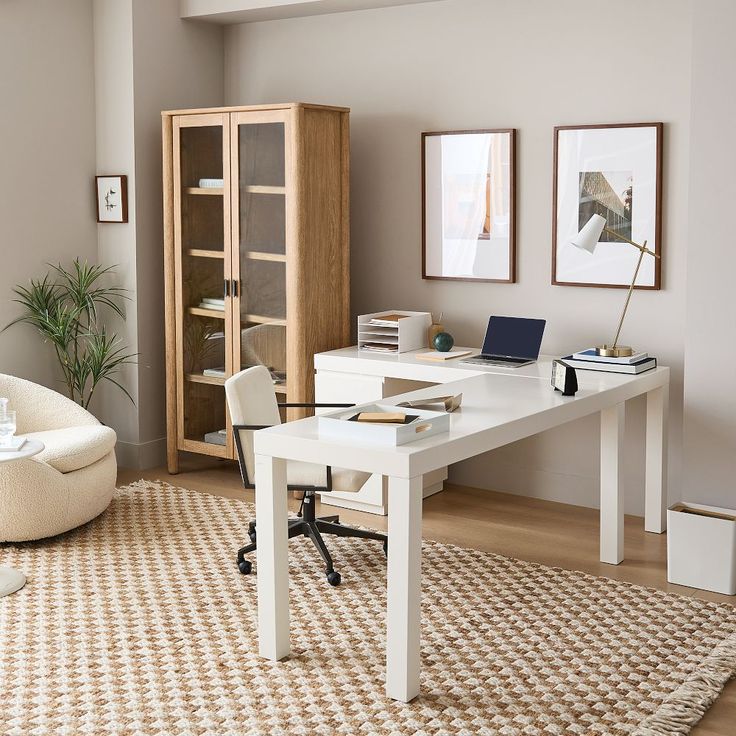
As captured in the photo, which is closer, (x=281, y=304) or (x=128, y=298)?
(x=281, y=304)

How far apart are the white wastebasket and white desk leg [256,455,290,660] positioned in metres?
1.57

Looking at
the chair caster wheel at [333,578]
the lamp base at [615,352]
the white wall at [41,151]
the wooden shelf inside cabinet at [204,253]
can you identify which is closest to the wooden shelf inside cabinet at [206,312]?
the wooden shelf inside cabinet at [204,253]

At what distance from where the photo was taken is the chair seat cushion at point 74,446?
436 centimetres

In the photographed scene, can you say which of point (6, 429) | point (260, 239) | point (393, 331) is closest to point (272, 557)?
point (6, 429)

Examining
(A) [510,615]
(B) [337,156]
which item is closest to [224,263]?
(B) [337,156]

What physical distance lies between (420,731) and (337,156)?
3.10 m

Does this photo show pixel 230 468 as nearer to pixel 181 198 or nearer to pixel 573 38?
pixel 181 198

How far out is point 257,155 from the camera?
5.02 meters

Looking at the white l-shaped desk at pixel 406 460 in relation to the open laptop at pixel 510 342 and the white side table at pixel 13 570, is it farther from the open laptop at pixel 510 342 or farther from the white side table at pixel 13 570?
the white side table at pixel 13 570

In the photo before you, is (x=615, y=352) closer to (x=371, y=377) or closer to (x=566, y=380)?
(x=566, y=380)

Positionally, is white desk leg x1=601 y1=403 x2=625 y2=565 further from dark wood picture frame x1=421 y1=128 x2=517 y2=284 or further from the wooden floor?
dark wood picture frame x1=421 y1=128 x2=517 y2=284

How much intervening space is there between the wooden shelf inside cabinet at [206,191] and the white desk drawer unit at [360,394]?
1.01m

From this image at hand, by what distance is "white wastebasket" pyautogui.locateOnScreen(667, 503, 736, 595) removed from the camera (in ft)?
12.4

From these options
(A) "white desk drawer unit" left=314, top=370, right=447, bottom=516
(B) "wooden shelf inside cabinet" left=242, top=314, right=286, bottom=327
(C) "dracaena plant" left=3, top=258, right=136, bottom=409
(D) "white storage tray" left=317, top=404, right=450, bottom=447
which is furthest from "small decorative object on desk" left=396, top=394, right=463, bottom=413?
(C) "dracaena plant" left=3, top=258, right=136, bottom=409
